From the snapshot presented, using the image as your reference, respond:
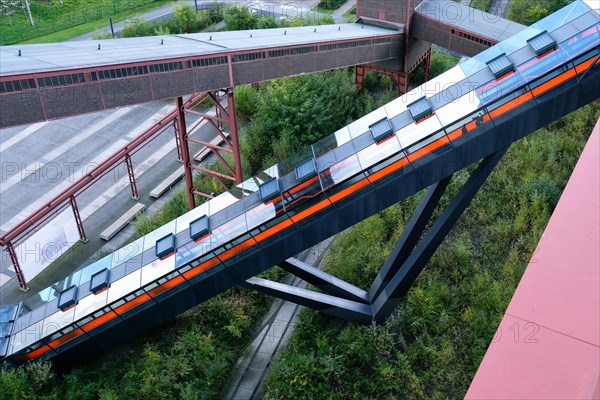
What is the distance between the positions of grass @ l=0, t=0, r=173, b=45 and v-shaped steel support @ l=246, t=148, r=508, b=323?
32.3m

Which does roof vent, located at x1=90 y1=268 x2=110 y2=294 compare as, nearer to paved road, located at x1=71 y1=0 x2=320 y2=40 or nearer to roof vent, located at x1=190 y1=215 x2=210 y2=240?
roof vent, located at x1=190 y1=215 x2=210 y2=240

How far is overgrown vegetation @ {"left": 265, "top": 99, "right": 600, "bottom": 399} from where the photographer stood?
17.9 m

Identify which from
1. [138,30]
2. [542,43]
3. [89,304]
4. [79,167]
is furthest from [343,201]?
[138,30]

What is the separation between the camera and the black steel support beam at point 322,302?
1825 cm

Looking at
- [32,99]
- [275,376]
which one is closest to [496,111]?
[275,376]

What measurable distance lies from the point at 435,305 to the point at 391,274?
6.31 feet

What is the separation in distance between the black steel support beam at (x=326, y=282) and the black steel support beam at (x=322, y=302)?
213 mm

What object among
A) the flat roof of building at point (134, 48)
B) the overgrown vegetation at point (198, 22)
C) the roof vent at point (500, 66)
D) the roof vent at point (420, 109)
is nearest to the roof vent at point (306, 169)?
the roof vent at point (420, 109)

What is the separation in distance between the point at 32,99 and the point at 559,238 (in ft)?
43.3

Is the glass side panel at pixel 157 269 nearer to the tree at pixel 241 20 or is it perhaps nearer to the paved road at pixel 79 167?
the paved road at pixel 79 167

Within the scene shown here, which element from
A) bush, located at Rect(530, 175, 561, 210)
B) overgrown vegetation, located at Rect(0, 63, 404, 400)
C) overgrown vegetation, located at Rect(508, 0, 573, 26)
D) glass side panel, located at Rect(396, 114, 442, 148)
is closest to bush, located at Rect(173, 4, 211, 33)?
overgrown vegetation, located at Rect(508, 0, 573, 26)

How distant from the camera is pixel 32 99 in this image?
16.7m

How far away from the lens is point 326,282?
19344mm

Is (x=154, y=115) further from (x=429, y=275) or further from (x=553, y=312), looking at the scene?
(x=553, y=312)
